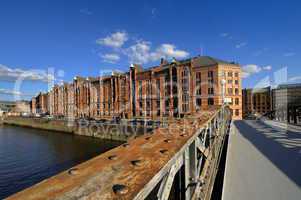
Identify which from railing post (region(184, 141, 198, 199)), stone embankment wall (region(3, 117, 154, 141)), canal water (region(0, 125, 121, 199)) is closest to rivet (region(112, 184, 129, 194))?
railing post (region(184, 141, 198, 199))

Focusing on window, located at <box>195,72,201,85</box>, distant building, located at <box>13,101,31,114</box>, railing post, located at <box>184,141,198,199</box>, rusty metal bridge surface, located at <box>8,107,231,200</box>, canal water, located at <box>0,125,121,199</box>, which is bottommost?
canal water, located at <box>0,125,121,199</box>

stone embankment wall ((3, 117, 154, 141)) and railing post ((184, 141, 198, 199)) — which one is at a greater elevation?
railing post ((184, 141, 198, 199))

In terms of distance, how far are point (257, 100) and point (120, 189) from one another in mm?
88625

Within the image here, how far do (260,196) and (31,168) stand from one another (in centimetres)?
1900

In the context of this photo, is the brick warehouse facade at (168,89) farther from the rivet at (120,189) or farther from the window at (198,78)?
the rivet at (120,189)

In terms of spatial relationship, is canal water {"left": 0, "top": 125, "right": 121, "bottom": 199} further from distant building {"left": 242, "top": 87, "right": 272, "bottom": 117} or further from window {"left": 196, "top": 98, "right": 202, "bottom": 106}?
distant building {"left": 242, "top": 87, "right": 272, "bottom": 117}

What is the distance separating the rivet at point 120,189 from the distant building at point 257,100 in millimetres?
82007

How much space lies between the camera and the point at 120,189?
90 cm

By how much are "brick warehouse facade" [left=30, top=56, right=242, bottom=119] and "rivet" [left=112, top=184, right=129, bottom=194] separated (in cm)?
3301

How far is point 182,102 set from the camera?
37.8 meters

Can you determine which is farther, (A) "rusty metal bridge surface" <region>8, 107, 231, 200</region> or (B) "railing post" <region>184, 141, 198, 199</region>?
(B) "railing post" <region>184, 141, 198, 199</region>

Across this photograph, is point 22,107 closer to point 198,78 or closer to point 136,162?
point 198,78

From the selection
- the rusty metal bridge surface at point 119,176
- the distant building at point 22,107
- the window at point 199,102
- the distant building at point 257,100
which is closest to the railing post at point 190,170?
the rusty metal bridge surface at point 119,176

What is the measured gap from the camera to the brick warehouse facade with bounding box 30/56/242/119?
3644 cm
